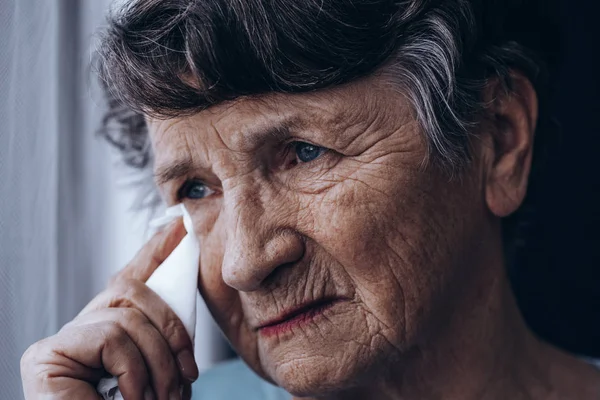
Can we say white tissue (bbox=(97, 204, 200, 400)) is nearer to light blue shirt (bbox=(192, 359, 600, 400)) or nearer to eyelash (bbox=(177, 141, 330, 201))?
eyelash (bbox=(177, 141, 330, 201))

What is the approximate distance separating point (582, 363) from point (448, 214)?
720 mm

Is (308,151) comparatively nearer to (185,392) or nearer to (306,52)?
(306,52)

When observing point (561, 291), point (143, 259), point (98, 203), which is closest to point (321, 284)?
point (143, 259)

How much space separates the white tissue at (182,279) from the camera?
1.71m

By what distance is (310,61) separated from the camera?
1495 mm

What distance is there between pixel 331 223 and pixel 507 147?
1.68 ft

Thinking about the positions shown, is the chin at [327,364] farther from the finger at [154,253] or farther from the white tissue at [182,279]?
the finger at [154,253]

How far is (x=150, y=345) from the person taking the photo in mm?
1633

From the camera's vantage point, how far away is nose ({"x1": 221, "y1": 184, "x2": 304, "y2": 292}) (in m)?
1.55

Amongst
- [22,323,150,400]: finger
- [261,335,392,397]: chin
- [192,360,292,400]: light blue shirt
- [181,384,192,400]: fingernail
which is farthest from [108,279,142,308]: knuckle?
[192,360,292,400]: light blue shirt

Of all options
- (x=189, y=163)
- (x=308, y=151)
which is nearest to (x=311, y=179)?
(x=308, y=151)

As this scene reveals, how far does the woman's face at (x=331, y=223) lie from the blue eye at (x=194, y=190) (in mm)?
132

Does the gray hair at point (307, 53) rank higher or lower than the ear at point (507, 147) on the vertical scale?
higher

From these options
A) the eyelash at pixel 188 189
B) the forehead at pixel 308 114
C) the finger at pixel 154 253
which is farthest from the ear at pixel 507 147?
the finger at pixel 154 253
